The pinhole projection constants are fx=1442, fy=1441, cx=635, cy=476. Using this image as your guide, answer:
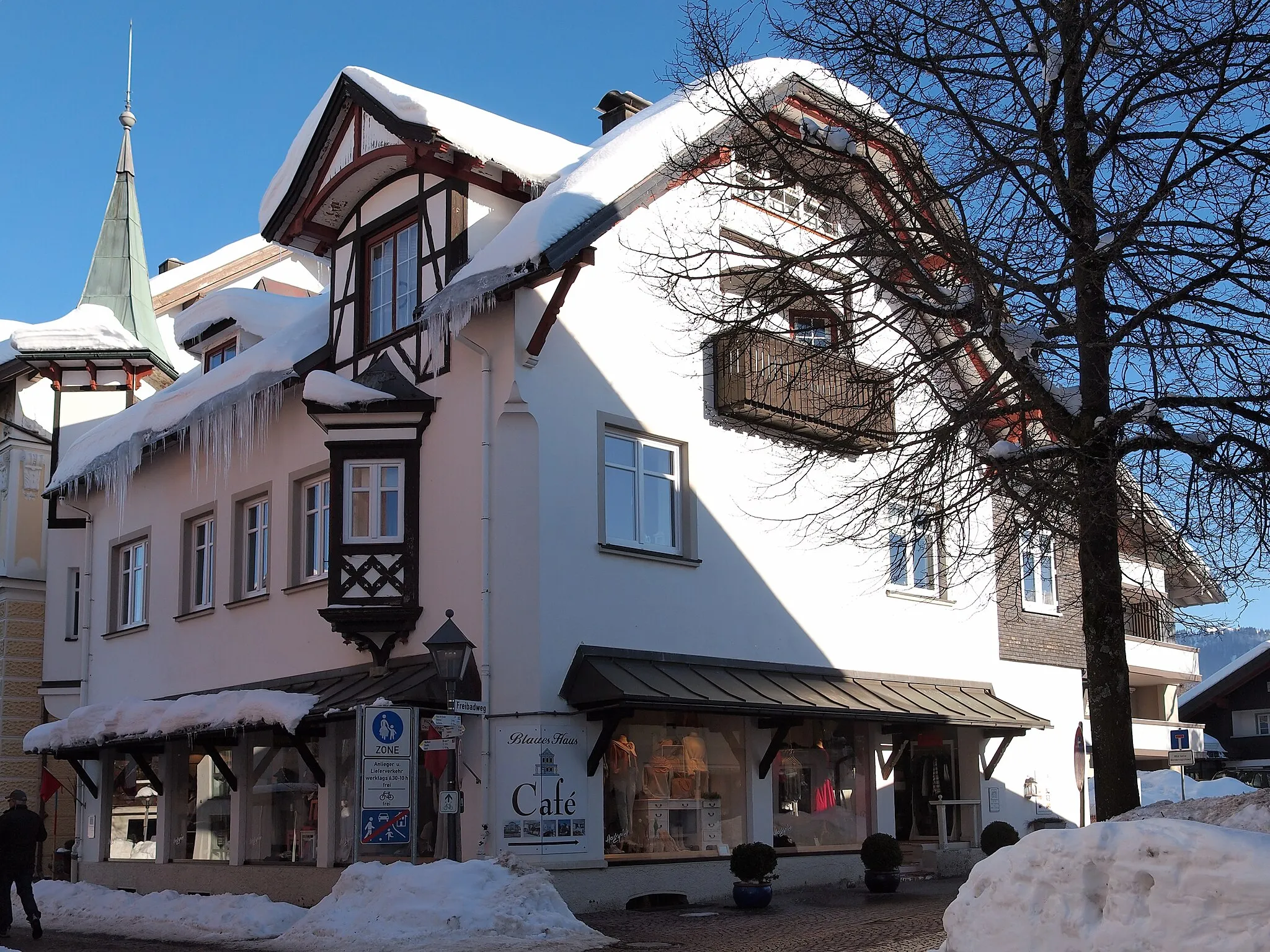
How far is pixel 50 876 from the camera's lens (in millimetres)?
26562

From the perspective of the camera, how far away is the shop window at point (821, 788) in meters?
19.0

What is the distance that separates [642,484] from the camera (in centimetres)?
1800

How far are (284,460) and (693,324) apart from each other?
31.0 ft

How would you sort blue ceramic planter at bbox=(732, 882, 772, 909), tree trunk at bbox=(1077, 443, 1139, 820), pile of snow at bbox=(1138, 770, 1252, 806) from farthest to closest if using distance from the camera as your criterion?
pile of snow at bbox=(1138, 770, 1252, 806)
blue ceramic planter at bbox=(732, 882, 772, 909)
tree trunk at bbox=(1077, 443, 1139, 820)

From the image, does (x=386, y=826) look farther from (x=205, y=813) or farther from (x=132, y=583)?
(x=132, y=583)

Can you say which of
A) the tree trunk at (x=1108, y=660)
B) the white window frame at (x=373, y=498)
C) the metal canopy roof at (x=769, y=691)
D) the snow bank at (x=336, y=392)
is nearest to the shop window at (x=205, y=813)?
the white window frame at (x=373, y=498)

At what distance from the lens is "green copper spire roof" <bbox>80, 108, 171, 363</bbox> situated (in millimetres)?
31812

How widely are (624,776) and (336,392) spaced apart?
580 cm

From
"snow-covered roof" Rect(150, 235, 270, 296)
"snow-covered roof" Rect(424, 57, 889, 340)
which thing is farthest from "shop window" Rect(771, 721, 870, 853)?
Result: "snow-covered roof" Rect(150, 235, 270, 296)

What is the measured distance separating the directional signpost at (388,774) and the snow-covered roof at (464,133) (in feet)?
23.1

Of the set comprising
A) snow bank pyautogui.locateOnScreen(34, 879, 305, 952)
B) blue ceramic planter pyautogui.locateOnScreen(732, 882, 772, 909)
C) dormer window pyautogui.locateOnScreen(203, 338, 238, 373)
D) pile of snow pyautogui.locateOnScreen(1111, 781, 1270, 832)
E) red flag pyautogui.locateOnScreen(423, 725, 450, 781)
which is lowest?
snow bank pyautogui.locateOnScreen(34, 879, 305, 952)

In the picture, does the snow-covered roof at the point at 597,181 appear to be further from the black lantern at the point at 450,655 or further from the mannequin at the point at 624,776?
the mannequin at the point at 624,776

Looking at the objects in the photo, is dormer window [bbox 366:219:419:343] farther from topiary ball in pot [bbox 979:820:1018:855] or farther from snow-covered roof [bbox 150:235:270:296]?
snow-covered roof [bbox 150:235:270:296]

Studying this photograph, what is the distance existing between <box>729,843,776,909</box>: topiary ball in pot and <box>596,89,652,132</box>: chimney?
11655mm
